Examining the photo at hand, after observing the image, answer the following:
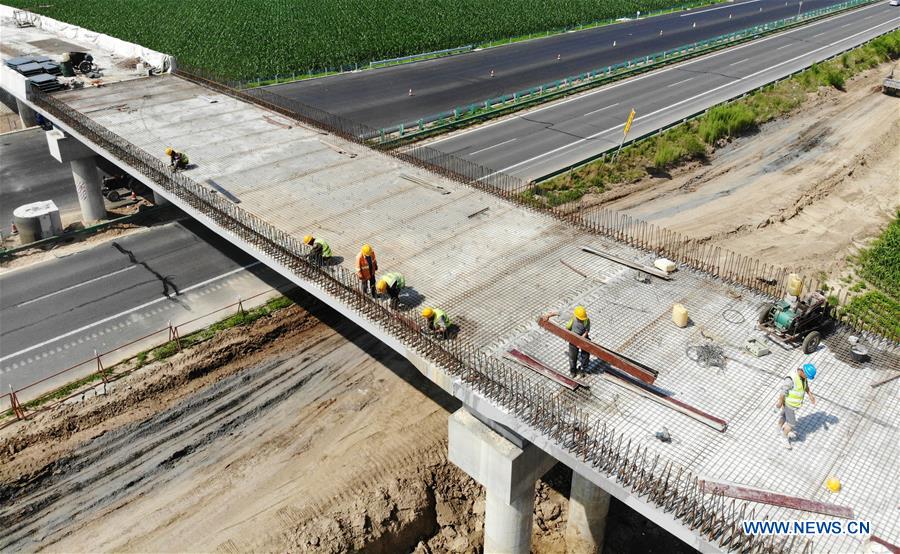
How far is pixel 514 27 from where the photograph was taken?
3068 inches

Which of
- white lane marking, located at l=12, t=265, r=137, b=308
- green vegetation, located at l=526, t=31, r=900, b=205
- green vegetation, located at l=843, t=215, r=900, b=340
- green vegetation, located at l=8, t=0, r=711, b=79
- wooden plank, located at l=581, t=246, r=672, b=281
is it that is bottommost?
green vegetation, located at l=843, t=215, r=900, b=340

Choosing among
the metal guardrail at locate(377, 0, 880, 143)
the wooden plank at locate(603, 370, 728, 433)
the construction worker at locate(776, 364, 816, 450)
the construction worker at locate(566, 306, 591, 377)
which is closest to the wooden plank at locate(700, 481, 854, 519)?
the construction worker at locate(776, 364, 816, 450)

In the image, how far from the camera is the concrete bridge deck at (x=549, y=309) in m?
12.7

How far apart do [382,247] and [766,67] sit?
56574 mm

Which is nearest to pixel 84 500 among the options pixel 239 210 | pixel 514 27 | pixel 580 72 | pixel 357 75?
pixel 239 210

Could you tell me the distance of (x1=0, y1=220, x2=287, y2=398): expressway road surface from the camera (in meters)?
23.8

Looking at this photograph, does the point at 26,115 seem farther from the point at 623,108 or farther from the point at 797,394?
the point at 797,394

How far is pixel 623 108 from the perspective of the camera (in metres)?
49.4

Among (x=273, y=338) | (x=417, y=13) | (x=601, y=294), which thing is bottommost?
(x=273, y=338)

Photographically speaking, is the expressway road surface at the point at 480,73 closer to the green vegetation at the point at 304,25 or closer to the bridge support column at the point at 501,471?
the green vegetation at the point at 304,25

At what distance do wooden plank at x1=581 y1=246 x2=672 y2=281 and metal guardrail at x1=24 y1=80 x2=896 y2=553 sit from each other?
137cm

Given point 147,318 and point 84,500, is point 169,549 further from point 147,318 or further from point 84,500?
point 147,318

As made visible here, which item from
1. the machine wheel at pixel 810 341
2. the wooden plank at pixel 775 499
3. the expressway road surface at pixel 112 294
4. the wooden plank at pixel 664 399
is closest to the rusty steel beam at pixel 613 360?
the wooden plank at pixel 664 399

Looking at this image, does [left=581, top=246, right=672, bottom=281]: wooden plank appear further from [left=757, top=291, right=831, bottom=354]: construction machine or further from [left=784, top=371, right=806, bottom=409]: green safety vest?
[left=784, top=371, right=806, bottom=409]: green safety vest
